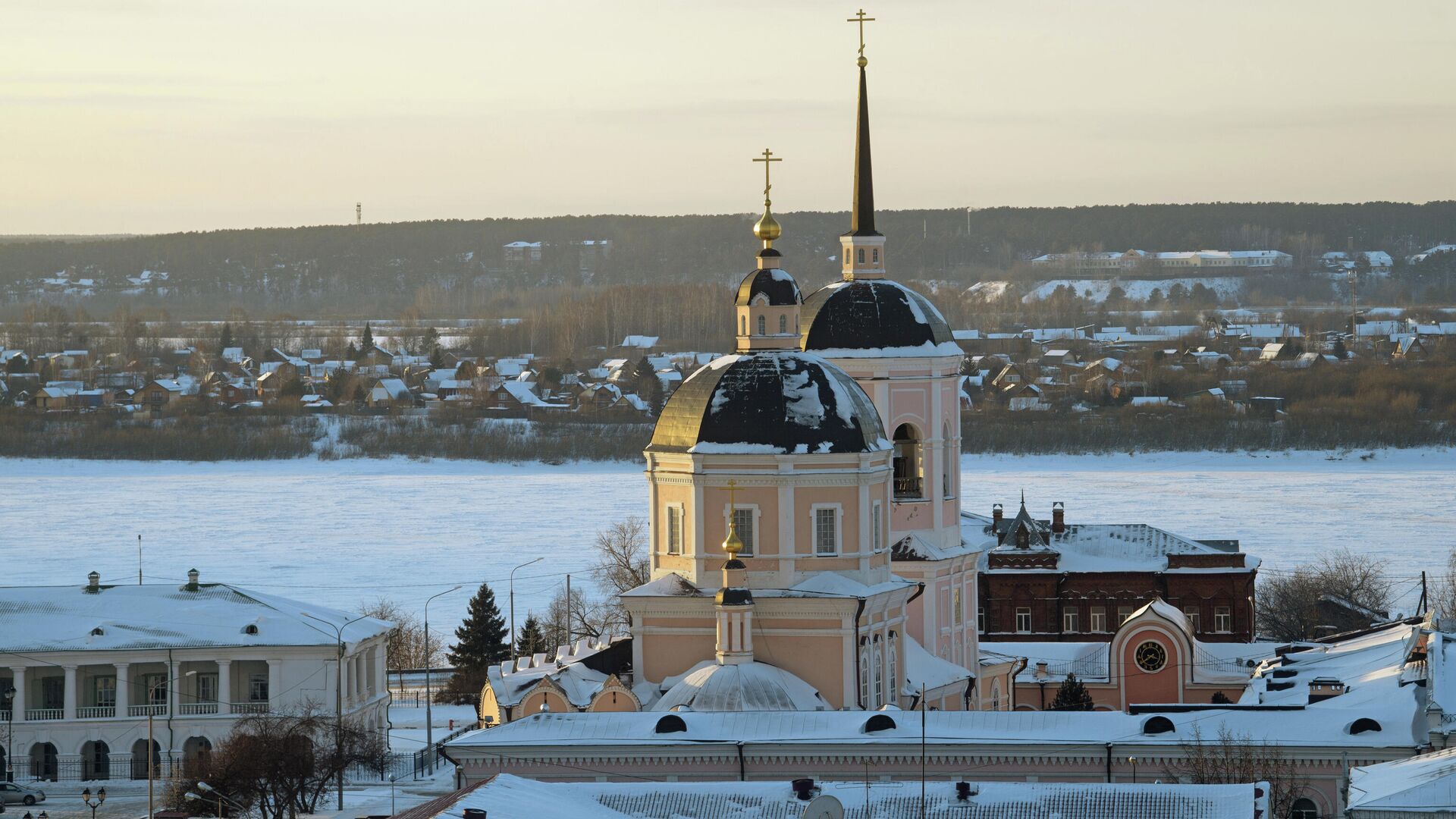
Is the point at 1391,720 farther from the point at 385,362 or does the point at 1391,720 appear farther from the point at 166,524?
the point at 385,362

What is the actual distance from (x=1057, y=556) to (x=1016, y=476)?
32.1 metres

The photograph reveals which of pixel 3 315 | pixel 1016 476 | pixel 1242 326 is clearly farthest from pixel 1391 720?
pixel 3 315

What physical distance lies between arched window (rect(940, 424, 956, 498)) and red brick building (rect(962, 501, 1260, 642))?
10.9 meters

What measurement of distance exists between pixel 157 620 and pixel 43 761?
2.94 metres

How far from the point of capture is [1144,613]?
40000 millimetres

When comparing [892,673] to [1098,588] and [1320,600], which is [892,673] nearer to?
[1098,588]

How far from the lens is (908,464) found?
3625 cm

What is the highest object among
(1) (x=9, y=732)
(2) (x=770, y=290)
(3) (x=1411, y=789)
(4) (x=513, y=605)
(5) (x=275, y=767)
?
(2) (x=770, y=290)

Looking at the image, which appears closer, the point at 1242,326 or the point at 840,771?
the point at 840,771

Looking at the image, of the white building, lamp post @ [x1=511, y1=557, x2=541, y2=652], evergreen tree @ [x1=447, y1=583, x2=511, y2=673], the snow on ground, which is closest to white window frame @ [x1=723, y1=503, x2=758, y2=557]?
lamp post @ [x1=511, y1=557, x2=541, y2=652]

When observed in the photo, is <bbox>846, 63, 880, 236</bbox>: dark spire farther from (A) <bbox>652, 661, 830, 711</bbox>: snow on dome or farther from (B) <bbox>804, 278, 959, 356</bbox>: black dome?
(A) <bbox>652, 661, 830, 711</bbox>: snow on dome

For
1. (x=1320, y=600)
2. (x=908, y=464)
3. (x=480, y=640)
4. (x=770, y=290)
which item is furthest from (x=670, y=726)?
(x=1320, y=600)

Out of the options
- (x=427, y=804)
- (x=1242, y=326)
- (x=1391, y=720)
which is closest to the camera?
(x=427, y=804)

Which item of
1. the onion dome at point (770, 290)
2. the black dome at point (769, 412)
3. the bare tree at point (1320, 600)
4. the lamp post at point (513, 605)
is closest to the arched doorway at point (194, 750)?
the lamp post at point (513, 605)
